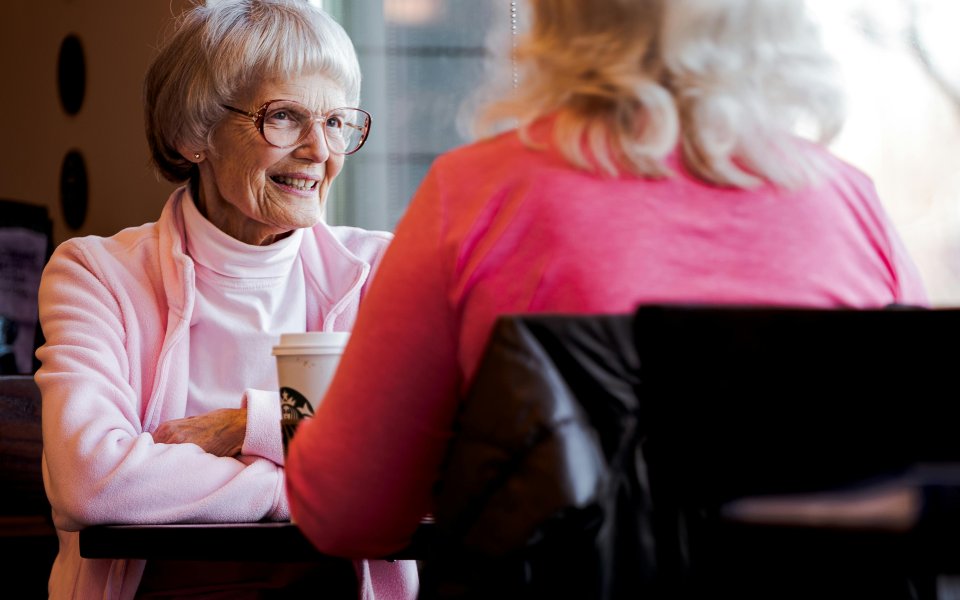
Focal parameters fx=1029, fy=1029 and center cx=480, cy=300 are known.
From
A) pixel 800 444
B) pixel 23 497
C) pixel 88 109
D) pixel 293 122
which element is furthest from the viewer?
pixel 88 109

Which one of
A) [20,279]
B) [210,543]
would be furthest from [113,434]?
[20,279]

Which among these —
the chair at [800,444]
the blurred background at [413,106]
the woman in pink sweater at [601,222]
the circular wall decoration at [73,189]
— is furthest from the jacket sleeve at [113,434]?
the circular wall decoration at [73,189]

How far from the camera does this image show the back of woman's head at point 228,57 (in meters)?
1.87

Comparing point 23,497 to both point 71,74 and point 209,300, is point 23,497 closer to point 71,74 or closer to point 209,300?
point 209,300

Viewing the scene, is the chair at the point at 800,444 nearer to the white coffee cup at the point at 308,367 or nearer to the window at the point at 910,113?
the white coffee cup at the point at 308,367

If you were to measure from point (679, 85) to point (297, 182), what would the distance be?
1.17m

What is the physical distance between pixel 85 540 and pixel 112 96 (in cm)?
305

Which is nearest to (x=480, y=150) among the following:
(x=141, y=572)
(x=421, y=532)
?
(x=421, y=532)

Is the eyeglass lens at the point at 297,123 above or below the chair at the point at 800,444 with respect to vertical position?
above

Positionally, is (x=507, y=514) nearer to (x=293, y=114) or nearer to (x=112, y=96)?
(x=293, y=114)

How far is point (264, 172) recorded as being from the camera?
1905 mm

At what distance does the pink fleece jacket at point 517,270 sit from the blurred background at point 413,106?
0.58 ft

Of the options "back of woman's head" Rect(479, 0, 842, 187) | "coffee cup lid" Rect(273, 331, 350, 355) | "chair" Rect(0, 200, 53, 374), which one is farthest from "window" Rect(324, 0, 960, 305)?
"chair" Rect(0, 200, 53, 374)

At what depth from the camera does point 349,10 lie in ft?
9.97
